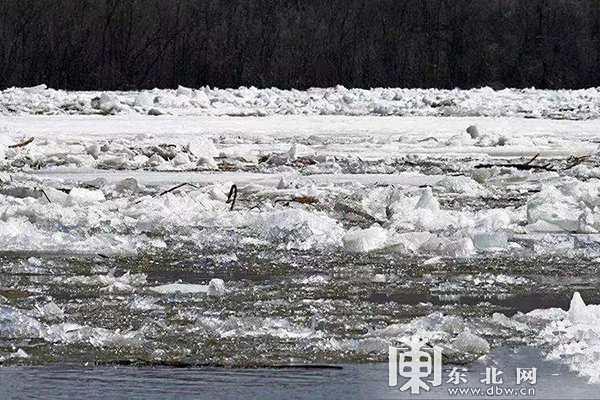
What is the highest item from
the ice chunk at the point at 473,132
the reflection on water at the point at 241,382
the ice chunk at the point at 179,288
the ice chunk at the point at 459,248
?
the ice chunk at the point at 473,132

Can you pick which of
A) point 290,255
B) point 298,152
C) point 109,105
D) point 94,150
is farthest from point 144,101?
point 290,255

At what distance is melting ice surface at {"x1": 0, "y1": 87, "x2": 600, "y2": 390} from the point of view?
13.0 feet

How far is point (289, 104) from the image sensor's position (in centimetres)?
2278

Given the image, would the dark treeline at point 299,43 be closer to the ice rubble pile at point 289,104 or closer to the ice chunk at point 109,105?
the ice rubble pile at point 289,104

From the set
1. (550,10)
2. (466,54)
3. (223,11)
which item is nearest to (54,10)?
(223,11)

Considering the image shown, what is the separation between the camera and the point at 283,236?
6305 mm

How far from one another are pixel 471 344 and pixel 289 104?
62.6 feet

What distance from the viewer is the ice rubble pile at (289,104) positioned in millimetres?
20891

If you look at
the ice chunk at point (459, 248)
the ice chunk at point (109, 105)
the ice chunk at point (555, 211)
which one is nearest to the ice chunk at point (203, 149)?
the ice chunk at point (555, 211)

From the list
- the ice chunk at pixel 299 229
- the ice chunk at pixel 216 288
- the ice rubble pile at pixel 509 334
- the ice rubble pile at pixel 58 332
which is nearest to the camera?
the ice rubble pile at pixel 509 334

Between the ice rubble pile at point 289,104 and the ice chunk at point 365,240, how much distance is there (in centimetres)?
1336

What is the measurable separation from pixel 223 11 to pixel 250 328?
40.0 metres

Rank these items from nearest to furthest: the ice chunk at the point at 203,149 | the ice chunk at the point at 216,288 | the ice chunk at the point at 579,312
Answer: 1. the ice chunk at the point at 579,312
2. the ice chunk at the point at 216,288
3. the ice chunk at the point at 203,149

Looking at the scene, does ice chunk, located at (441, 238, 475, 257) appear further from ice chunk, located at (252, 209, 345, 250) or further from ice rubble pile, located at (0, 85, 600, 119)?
ice rubble pile, located at (0, 85, 600, 119)
